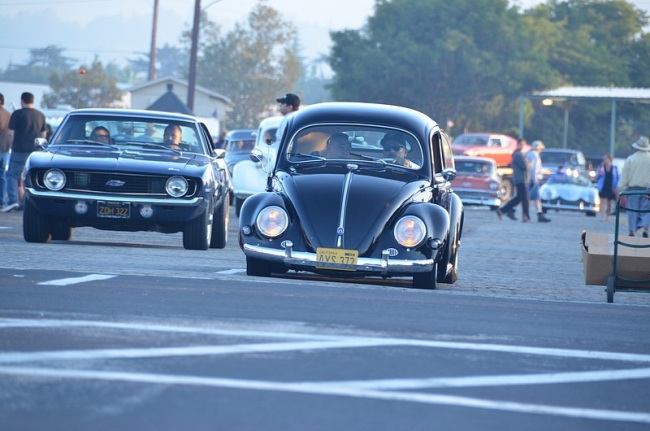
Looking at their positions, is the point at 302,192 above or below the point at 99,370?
above

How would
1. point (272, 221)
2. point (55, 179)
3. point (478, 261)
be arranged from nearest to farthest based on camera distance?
point (272, 221), point (55, 179), point (478, 261)

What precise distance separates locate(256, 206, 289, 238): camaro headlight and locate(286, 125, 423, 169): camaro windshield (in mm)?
1409

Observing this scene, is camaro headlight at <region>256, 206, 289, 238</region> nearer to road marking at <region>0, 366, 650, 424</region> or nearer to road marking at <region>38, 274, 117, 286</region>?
road marking at <region>38, 274, 117, 286</region>

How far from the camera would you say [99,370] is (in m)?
6.60

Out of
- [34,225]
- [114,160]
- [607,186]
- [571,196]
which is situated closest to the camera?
[114,160]

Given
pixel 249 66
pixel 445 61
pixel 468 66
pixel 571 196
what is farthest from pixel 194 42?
pixel 249 66

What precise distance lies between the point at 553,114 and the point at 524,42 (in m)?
7.29

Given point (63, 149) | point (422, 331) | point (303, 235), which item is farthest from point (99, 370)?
point (63, 149)

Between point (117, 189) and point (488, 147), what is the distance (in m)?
45.9

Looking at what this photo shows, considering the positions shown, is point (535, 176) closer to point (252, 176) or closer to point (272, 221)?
point (252, 176)

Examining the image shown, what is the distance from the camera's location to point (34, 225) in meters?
15.4

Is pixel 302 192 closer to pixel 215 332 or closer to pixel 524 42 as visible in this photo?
pixel 215 332

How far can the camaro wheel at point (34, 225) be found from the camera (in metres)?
15.3

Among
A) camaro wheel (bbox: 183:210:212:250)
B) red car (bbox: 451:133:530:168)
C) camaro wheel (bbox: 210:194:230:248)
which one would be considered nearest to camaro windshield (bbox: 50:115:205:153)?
camaro wheel (bbox: 210:194:230:248)
